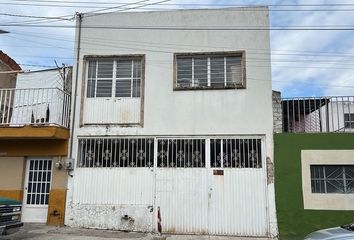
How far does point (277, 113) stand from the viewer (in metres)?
12.4

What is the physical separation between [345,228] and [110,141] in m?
7.74

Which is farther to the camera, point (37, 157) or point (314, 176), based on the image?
point (37, 157)

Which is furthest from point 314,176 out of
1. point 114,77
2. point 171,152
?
point 114,77

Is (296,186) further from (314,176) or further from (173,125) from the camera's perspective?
(173,125)

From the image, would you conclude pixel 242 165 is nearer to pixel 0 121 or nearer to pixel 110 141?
pixel 110 141

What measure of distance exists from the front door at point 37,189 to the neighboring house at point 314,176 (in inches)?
285

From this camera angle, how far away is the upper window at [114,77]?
13.2 meters

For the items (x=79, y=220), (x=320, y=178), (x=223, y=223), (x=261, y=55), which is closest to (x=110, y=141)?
(x=79, y=220)

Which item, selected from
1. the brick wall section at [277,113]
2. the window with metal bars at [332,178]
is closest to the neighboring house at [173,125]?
the brick wall section at [277,113]

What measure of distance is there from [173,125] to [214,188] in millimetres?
2295

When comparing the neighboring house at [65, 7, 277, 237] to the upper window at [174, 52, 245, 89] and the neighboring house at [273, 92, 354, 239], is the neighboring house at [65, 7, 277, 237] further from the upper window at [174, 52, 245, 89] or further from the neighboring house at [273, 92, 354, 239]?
the neighboring house at [273, 92, 354, 239]

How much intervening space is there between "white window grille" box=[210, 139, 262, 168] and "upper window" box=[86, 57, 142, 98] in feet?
10.2

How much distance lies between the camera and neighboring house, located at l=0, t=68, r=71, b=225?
12695 millimetres

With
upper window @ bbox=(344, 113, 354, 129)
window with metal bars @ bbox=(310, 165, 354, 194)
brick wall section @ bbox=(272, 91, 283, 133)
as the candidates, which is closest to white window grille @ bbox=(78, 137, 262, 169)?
brick wall section @ bbox=(272, 91, 283, 133)
